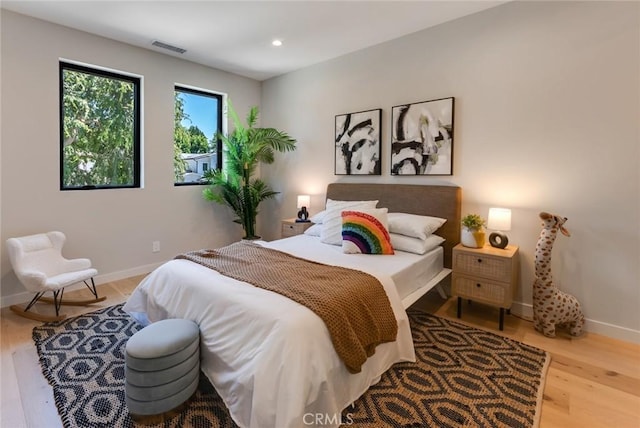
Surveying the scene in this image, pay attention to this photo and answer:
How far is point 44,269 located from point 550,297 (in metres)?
4.34

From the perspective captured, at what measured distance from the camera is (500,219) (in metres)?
2.73

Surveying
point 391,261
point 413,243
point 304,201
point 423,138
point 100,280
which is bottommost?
point 100,280

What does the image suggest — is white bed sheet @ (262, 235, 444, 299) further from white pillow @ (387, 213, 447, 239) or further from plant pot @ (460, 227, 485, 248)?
plant pot @ (460, 227, 485, 248)

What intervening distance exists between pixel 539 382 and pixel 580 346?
0.76m

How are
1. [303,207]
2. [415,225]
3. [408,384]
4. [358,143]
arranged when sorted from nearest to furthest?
1. [408,384]
2. [415,225]
3. [358,143]
4. [303,207]

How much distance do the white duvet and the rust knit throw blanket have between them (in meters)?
0.06

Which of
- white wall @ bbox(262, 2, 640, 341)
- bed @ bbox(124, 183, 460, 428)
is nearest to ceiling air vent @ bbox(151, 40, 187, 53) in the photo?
white wall @ bbox(262, 2, 640, 341)

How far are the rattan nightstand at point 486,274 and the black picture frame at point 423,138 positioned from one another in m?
0.92

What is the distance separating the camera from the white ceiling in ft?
9.46

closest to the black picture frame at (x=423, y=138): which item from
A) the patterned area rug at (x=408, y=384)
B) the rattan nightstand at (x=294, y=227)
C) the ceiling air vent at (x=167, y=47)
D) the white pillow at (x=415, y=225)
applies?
the white pillow at (x=415, y=225)

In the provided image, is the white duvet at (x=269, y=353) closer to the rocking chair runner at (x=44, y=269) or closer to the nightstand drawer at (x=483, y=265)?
the nightstand drawer at (x=483, y=265)

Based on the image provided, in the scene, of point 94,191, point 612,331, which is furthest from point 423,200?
point 94,191

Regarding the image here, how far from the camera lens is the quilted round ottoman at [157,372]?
5.28ft

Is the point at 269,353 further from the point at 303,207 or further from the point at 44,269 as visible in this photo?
the point at 303,207
